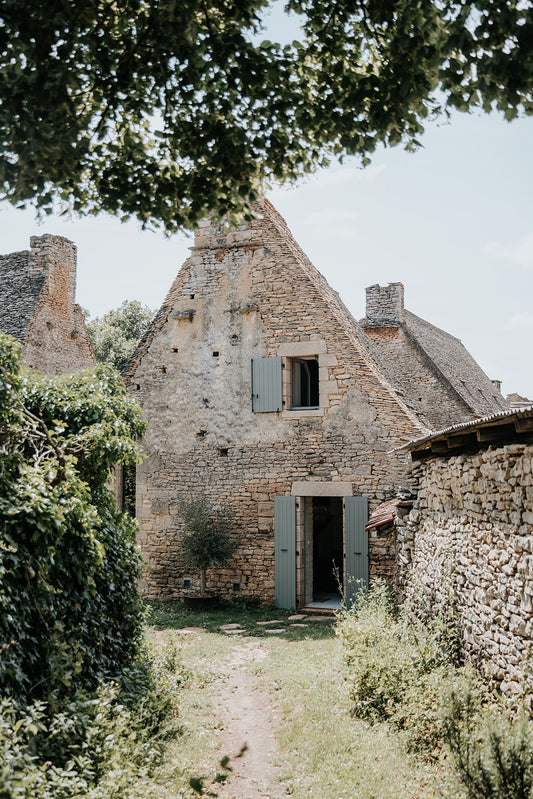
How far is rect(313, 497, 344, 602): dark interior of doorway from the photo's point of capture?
15.0 metres

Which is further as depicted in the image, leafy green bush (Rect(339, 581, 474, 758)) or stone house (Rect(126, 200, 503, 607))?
stone house (Rect(126, 200, 503, 607))

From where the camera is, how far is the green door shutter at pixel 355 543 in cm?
1115

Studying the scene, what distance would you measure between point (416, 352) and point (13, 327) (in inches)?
438

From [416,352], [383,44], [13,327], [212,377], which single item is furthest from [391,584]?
[13,327]

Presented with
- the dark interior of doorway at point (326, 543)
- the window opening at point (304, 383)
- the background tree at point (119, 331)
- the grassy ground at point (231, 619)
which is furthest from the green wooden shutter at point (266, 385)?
the background tree at point (119, 331)

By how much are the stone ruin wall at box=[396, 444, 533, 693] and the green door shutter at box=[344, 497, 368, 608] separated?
→ 11.3ft

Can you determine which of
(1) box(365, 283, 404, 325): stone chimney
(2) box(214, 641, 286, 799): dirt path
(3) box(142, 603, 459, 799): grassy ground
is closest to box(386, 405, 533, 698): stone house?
(3) box(142, 603, 459, 799): grassy ground

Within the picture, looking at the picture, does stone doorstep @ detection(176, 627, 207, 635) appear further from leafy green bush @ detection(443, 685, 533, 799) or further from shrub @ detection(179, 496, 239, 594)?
leafy green bush @ detection(443, 685, 533, 799)

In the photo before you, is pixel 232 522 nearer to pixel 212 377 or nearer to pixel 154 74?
pixel 212 377

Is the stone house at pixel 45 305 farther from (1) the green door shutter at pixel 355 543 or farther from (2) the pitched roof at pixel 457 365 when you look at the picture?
(2) the pitched roof at pixel 457 365

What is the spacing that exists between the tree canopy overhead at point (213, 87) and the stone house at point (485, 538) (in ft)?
8.01

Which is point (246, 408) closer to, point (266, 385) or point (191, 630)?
point (266, 385)

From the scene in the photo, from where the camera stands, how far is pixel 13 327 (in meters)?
16.4

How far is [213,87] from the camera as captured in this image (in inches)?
189
